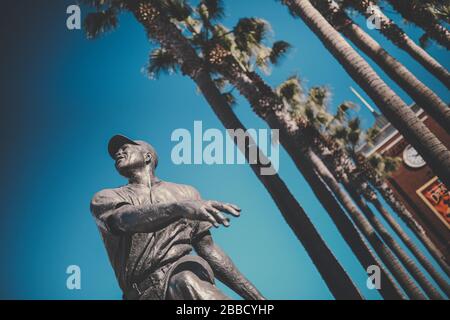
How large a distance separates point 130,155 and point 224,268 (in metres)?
1.38

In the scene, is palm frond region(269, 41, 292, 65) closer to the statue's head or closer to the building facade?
the statue's head

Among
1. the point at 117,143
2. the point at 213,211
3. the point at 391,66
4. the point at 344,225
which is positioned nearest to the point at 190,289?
the point at 213,211

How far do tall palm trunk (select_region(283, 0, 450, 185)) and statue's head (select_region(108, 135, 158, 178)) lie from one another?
3.96 metres

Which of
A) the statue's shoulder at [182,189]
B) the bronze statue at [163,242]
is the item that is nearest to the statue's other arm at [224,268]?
the bronze statue at [163,242]

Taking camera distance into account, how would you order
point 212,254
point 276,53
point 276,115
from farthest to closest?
point 276,53
point 276,115
point 212,254

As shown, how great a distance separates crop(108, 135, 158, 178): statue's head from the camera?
12.0ft

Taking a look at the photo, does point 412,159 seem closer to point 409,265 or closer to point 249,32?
point 409,265

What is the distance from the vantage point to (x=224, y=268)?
3.22m

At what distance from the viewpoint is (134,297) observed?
9.35ft

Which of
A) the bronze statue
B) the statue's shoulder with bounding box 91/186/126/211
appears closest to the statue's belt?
the bronze statue

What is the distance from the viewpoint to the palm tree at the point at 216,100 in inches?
259
